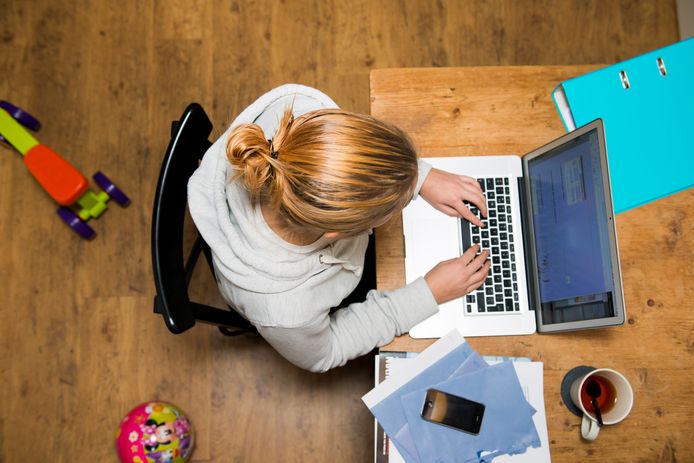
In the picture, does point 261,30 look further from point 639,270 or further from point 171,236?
point 639,270

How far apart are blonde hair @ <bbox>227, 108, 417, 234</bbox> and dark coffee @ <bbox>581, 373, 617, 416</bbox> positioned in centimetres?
52

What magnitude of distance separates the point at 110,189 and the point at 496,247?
119 centimetres

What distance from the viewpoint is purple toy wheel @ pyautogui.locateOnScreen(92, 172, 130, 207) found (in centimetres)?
159

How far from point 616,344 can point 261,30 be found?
1.44 metres

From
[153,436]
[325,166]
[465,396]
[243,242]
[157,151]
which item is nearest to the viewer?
[325,166]

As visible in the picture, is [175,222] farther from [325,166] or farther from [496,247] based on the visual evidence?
[496,247]

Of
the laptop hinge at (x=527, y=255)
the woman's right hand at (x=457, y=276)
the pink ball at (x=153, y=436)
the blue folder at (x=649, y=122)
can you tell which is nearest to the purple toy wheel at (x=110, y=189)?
the pink ball at (x=153, y=436)

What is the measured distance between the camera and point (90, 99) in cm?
168

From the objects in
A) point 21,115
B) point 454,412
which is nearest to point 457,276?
point 454,412

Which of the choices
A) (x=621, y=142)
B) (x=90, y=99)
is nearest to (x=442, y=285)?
(x=621, y=142)

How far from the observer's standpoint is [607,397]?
2.97ft

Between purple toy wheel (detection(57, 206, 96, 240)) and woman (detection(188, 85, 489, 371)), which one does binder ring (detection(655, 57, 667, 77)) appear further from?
purple toy wheel (detection(57, 206, 96, 240))

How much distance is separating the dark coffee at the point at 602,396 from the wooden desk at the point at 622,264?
0.04 m

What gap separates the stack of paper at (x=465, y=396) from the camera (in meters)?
0.88
